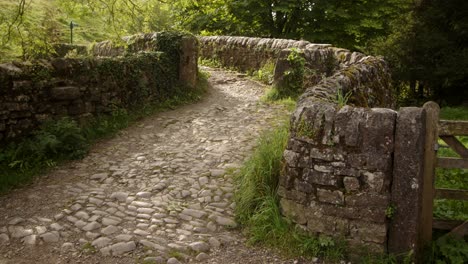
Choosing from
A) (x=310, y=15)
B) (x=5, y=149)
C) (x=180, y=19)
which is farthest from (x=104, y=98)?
(x=180, y=19)

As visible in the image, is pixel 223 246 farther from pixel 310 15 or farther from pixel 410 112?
pixel 310 15

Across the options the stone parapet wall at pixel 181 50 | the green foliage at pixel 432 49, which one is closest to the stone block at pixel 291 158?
the stone parapet wall at pixel 181 50

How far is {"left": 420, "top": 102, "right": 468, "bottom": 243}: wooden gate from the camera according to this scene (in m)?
4.14

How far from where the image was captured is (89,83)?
785cm

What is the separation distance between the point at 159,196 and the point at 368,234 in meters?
2.84

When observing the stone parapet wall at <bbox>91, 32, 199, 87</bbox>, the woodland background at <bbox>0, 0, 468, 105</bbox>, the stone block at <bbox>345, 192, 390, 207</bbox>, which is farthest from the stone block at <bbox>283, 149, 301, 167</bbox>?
the stone parapet wall at <bbox>91, 32, 199, 87</bbox>

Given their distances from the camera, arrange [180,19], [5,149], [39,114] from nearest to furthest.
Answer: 1. [5,149]
2. [39,114]
3. [180,19]

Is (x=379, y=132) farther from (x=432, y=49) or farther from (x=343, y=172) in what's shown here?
(x=432, y=49)

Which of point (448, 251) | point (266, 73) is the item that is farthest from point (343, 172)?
point (266, 73)

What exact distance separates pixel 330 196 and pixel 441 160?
3.88 feet

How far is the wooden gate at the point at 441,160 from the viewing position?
13.6 ft

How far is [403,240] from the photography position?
4.22 m

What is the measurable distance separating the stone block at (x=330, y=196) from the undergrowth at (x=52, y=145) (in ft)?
13.9

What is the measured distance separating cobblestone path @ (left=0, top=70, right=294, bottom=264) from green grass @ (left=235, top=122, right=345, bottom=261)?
210 millimetres
